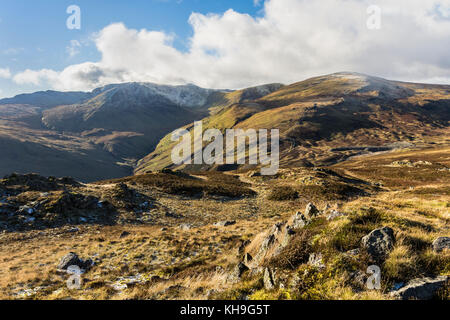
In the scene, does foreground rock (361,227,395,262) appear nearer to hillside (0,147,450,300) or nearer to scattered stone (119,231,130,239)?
hillside (0,147,450,300)

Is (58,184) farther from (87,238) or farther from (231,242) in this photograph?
(231,242)

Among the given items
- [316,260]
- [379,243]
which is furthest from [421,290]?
[316,260]

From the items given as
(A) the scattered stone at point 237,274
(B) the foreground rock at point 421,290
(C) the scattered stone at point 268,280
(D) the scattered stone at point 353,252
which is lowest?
(A) the scattered stone at point 237,274

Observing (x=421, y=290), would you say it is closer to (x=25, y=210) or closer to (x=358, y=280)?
(x=358, y=280)

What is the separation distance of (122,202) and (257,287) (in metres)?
27.6

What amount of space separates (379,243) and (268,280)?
375 centimetres

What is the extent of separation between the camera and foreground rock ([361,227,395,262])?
6.90 metres

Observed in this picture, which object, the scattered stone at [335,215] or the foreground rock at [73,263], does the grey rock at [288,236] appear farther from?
the foreground rock at [73,263]

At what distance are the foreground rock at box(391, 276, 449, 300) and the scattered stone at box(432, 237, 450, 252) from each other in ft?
5.09

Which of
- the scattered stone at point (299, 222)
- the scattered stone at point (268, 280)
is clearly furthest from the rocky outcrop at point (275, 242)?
the scattered stone at point (268, 280)

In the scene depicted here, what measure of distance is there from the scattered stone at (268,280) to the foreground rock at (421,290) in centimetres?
299

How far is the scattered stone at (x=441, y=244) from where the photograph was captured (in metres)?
6.79

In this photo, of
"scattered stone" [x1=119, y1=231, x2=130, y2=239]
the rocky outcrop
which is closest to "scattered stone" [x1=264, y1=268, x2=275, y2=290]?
the rocky outcrop

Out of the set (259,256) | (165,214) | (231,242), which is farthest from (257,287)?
(165,214)
